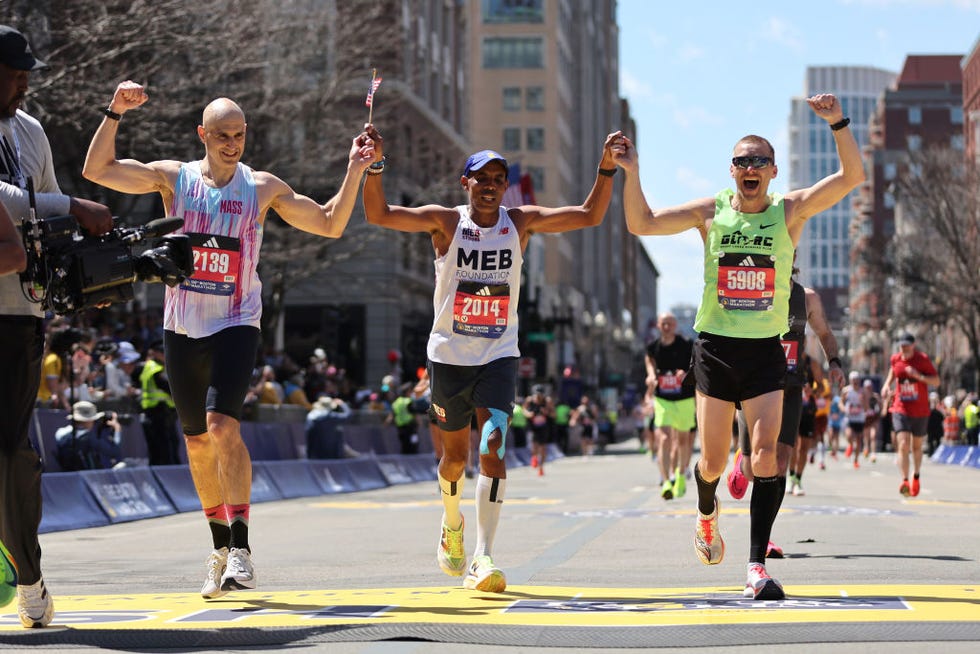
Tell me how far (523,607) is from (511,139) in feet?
348

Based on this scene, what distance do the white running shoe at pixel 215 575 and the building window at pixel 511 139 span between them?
104 metres

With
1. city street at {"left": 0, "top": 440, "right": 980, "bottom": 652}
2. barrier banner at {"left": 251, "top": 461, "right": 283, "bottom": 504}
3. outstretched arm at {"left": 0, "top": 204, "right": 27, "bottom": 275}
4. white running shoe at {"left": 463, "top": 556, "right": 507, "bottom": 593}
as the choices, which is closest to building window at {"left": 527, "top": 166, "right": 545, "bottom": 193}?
barrier banner at {"left": 251, "top": 461, "right": 283, "bottom": 504}

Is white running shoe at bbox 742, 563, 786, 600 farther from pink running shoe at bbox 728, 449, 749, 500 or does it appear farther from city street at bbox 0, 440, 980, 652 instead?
pink running shoe at bbox 728, 449, 749, 500

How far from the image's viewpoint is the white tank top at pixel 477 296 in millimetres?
8406

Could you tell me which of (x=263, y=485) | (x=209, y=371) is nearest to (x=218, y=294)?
(x=209, y=371)

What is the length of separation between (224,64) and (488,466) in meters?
23.7

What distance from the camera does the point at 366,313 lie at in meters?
55.6

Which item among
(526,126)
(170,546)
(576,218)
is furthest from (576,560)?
(526,126)

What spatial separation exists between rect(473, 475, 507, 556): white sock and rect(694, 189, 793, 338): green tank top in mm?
1264

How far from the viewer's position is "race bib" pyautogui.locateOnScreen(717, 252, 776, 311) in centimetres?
838

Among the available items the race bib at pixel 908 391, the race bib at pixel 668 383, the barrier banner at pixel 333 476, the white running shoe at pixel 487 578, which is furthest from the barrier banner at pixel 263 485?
the white running shoe at pixel 487 578

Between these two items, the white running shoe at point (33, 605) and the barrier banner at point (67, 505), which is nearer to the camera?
the white running shoe at point (33, 605)

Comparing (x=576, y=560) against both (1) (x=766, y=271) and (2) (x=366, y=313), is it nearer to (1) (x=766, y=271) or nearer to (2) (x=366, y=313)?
(1) (x=766, y=271)

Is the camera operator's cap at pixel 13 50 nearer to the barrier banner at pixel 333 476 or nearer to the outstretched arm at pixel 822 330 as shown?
the outstretched arm at pixel 822 330
